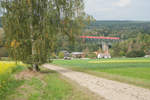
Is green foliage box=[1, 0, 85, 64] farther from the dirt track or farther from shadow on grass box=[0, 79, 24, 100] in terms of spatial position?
the dirt track

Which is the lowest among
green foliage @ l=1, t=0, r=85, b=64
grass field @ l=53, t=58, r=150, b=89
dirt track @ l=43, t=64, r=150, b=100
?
grass field @ l=53, t=58, r=150, b=89

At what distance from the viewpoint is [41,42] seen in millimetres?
22422

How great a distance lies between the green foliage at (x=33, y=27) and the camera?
73.8ft

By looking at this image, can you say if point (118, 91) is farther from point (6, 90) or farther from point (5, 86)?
point (5, 86)

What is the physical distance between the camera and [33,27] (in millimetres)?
23344

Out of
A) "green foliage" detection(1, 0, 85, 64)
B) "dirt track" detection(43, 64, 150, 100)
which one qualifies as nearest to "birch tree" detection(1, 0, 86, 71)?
"green foliage" detection(1, 0, 85, 64)

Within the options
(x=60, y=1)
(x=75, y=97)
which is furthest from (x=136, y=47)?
(x=75, y=97)

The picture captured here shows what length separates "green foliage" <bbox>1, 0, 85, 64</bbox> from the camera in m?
22.5

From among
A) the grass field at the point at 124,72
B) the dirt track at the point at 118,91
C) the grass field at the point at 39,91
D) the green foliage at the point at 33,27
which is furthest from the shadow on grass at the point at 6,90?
the green foliage at the point at 33,27

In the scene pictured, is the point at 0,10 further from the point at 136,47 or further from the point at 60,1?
the point at 136,47

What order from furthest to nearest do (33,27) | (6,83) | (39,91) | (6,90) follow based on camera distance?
(33,27), (6,83), (6,90), (39,91)

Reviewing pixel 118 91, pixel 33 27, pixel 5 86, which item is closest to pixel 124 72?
pixel 33 27

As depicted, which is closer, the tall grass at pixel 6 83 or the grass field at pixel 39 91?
the grass field at pixel 39 91

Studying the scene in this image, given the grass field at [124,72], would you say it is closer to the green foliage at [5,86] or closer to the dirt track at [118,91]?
the dirt track at [118,91]
